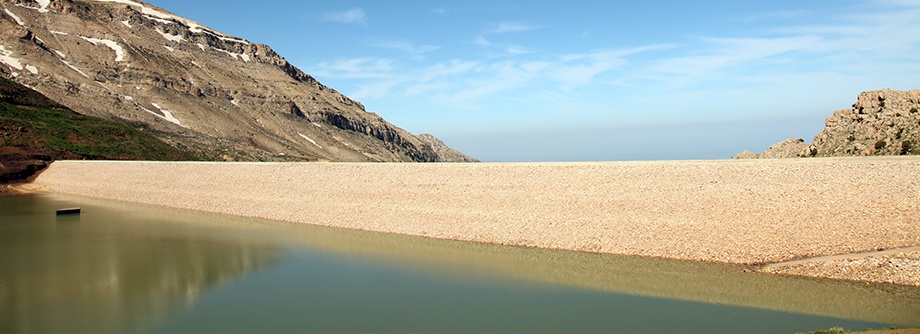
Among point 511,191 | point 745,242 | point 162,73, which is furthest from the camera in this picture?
point 162,73

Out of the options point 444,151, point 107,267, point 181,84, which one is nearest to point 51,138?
point 181,84

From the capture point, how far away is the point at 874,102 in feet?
89.9

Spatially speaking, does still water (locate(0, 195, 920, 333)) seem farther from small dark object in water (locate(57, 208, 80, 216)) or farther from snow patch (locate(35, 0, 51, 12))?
snow patch (locate(35, 0, 51, 12))

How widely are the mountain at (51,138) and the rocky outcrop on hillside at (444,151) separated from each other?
6266cm

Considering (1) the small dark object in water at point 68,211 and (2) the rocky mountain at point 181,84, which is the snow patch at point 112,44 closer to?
(2) the rocky mountain at point 181,84

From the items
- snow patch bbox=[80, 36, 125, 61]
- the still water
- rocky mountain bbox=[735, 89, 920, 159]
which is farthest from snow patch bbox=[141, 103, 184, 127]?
rocky mountain bbox=[735, 89, 920, 159]

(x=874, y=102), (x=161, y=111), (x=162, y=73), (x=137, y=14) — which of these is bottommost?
(x=874, y=102)

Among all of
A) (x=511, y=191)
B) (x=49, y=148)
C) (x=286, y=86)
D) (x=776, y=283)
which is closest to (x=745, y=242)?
(x=776, y=283)

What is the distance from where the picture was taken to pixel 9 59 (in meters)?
60.1

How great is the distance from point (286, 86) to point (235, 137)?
25.8 meters

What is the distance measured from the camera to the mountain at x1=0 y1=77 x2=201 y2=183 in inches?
1607

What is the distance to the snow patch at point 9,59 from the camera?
5894cm

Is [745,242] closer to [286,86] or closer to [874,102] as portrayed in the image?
[874,102]

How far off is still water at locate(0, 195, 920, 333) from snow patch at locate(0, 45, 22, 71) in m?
47.9
